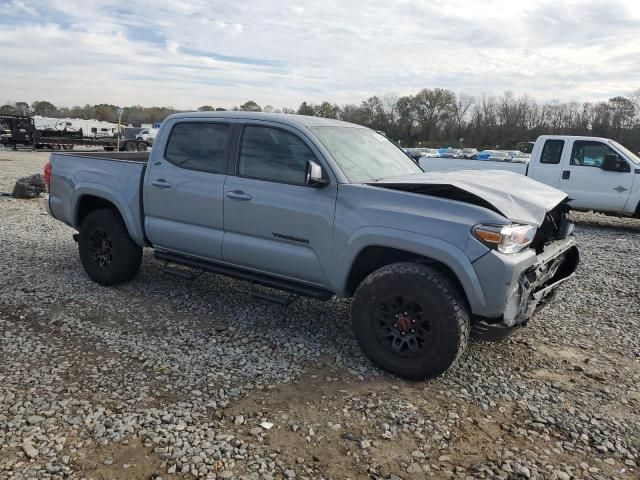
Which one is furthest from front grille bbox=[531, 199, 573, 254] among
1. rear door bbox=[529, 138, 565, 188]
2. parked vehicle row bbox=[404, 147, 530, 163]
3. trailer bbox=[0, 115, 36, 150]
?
trailer bbox=[0, 115, 36, 150]

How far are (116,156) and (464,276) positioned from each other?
15.6 feet

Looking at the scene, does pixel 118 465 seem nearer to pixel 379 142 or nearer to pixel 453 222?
pixel 453 222

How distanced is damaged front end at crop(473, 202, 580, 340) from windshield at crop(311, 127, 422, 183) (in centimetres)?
133

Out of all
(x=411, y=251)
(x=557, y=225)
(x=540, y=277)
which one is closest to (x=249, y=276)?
(x=411, y=251)

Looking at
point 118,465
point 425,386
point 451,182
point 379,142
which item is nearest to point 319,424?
point 425,386

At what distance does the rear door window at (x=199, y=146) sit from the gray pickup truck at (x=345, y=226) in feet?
0.04

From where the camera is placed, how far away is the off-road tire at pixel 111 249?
5578 millimetres

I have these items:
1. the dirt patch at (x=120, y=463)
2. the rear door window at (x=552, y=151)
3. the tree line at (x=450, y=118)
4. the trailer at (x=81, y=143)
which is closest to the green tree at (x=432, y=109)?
the tree line at (x=450, y=118)

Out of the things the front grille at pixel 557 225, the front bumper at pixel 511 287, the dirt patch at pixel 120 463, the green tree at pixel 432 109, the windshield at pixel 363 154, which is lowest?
the dirt patch at pixel 120 463

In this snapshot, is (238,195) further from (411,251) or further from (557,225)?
(557,225)

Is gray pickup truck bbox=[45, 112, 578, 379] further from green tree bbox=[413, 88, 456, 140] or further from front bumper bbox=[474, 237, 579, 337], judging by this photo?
green tree bbox=[413, 88, 456, 140]

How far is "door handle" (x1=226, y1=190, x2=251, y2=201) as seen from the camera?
4577 mm

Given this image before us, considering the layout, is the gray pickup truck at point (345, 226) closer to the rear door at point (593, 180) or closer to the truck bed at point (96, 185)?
the truck bed at point (96, 185)

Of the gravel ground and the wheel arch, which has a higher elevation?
the wheel arch
